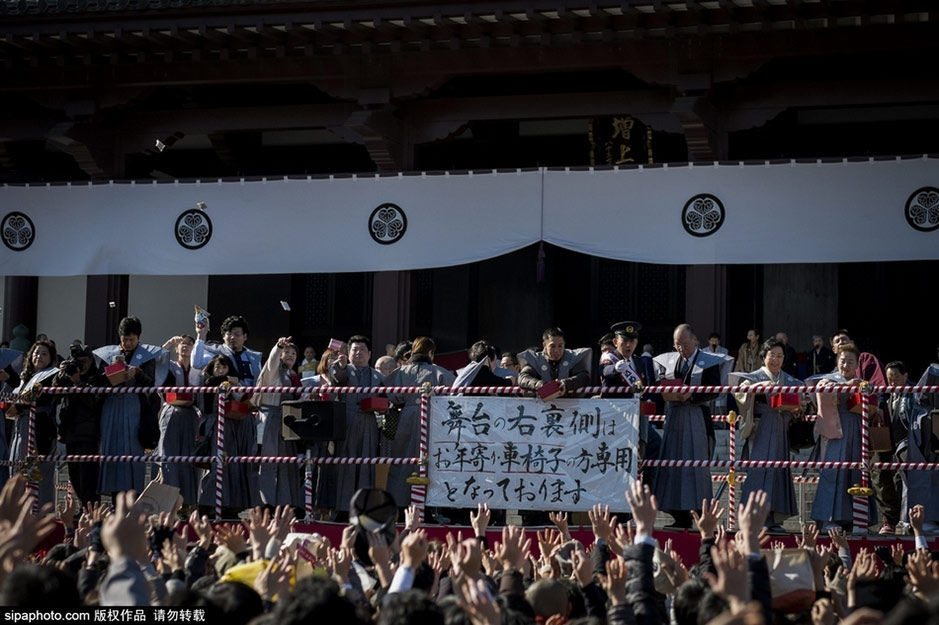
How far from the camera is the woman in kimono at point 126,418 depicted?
409 inches

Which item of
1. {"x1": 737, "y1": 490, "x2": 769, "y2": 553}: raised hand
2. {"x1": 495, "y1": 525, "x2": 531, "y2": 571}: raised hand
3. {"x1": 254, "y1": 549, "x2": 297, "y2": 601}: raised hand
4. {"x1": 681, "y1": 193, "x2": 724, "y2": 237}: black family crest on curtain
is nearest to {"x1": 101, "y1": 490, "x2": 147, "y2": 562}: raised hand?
{"x1": 254, "y1": 549, "x2": 297, "y2": 601}: raised hand

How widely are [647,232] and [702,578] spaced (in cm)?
758

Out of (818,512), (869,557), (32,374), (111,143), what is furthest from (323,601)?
(111,143)

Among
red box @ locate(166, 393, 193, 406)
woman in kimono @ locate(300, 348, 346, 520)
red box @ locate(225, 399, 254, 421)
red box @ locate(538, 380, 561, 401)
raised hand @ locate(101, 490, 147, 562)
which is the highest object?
red box @ locate(538, 380, 561, 401)

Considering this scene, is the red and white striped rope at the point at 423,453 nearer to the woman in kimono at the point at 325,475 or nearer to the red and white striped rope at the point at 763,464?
the woman in kimono at the point at 325,475

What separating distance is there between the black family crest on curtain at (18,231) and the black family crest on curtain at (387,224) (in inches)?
152

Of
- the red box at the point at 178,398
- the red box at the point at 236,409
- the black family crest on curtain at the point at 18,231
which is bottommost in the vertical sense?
the red box at the point at 236,409

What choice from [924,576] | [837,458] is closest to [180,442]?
[837,458]

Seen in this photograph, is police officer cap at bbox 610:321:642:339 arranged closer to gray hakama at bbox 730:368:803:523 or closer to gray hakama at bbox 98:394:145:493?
gray hakama at bbox 730:368:803:523

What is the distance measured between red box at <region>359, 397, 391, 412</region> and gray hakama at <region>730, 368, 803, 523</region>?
109 inches

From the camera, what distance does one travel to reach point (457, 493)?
9.35 metres

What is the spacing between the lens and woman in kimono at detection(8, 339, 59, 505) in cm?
1048

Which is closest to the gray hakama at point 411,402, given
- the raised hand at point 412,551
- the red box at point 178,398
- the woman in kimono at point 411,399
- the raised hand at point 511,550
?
the woman in kimono at point 411,399

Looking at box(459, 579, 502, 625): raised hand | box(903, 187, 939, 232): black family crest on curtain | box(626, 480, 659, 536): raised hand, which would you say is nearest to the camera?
box(459, 579, 502, 625): raised hand
